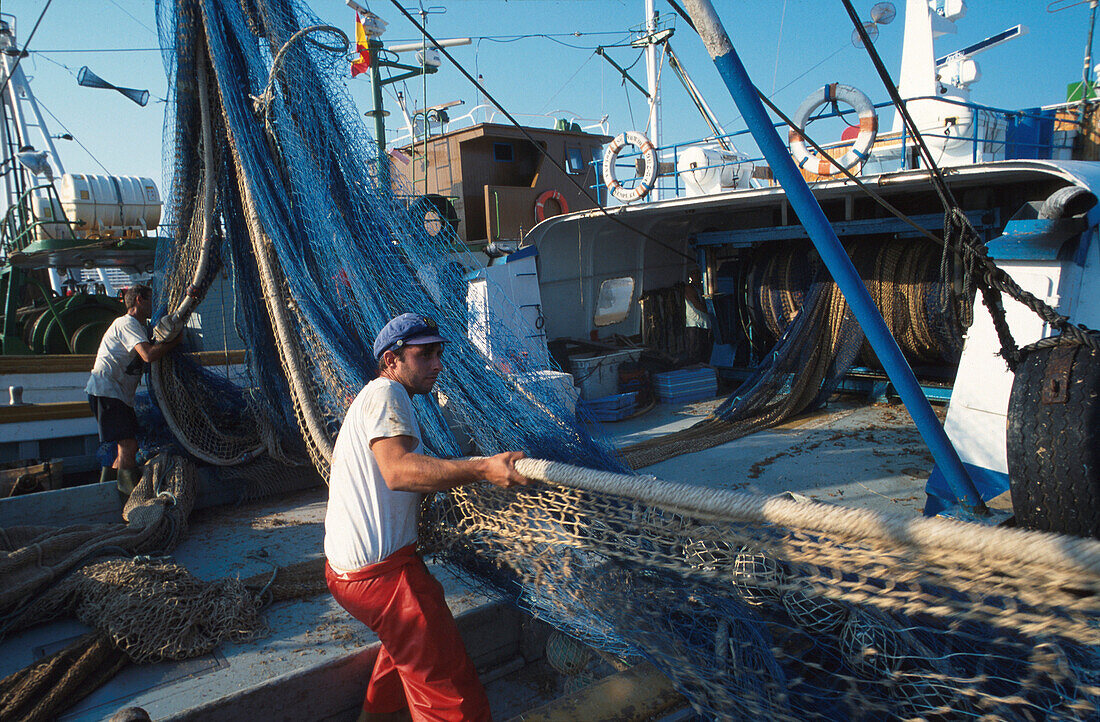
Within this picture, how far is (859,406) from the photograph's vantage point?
869 centimetres

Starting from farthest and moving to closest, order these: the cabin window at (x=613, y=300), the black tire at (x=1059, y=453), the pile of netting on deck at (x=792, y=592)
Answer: the cabin window at (x=613, y=300) < the black tire at (x=1059, y=453) < the pile of netting on deck at (x=792, y=592)

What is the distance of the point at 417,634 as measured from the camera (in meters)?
2.34

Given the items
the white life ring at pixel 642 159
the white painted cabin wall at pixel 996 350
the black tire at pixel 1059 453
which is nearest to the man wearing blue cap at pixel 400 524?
the black tire at pixel 1059 453

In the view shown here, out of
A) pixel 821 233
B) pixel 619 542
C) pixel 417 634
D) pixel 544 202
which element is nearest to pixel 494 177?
pixel 544 202

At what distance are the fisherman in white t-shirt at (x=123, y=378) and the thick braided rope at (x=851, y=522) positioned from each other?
4128mm

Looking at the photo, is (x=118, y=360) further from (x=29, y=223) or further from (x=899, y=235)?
(x=899, y=235)

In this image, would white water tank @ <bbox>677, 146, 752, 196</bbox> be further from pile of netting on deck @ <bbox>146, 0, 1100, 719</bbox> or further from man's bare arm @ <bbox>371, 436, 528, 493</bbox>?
man's bare arm @ <bbox>371, 436, 528, 493</bbox>

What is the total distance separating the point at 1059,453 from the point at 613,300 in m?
8.81

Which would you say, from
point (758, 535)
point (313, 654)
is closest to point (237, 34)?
point (313, 654)

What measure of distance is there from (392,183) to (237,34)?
133cm

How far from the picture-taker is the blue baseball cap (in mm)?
2512

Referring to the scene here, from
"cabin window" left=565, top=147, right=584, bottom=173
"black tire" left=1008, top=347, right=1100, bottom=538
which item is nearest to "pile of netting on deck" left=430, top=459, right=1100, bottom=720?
"black tire" left=1008, top=347, right=1100, bottom=538

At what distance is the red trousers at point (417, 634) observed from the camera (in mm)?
2328

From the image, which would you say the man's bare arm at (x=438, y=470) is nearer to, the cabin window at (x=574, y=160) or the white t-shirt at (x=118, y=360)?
the white t-shirt at (x=118, y=360)
